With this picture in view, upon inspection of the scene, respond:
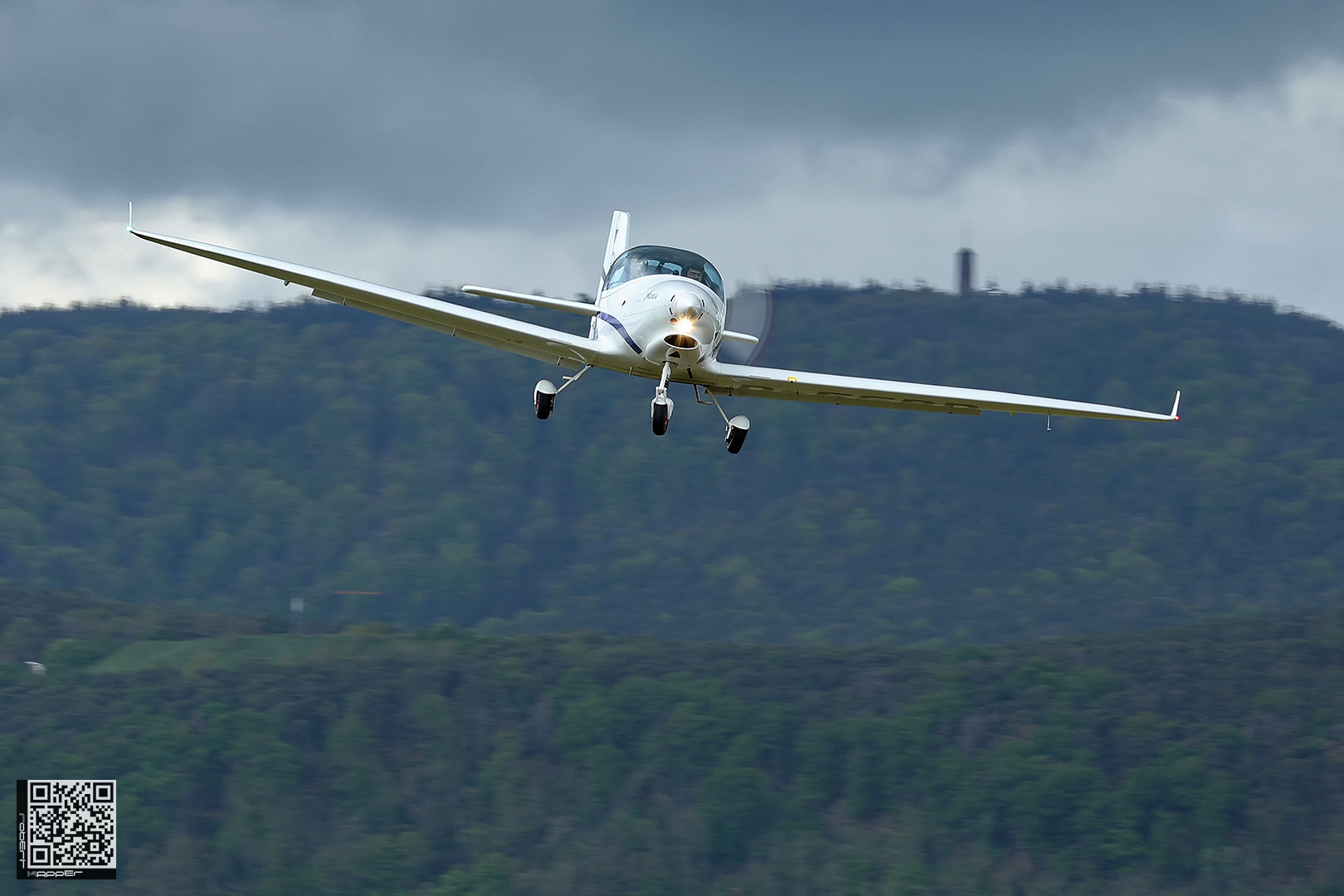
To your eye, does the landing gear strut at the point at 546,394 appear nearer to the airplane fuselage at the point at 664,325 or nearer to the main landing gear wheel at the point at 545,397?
the main landing gear wheel at the point at 545,397

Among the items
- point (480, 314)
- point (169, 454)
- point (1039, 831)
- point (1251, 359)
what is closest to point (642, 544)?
point (169, 454)

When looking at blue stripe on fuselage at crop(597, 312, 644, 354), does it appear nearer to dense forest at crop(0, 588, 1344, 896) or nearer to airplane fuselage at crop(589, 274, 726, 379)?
airplane fuselage at crop(589, 274, 726, 379)

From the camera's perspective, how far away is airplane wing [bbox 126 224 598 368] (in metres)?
24.5

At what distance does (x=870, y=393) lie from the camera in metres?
25.6

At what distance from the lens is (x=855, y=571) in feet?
546

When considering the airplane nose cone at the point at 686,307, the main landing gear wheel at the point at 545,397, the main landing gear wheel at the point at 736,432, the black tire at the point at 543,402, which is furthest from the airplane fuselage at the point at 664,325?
the black tire at the point at 543,402

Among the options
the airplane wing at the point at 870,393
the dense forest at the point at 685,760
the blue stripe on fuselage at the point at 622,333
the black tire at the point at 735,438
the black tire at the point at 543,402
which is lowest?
the dense forest at the point at 685,760

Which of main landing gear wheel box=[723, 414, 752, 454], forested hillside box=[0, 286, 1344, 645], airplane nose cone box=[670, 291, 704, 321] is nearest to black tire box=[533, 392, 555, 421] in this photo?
main landing gear wheel box=[723, 414, 752, 454]

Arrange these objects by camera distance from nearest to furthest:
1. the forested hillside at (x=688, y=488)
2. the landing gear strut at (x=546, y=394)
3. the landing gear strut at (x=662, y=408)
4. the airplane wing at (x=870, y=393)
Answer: the landing gear strut at (x=662, y=408) → the airplane wing at (x=870, y=393) → the landing gear strut at (x=546, y=394) → the forested hillside at (x=688, y=488)

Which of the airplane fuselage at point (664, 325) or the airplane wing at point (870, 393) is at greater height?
the airplane fuselage at point (664, 325)

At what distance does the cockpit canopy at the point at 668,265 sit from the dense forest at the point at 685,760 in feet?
280

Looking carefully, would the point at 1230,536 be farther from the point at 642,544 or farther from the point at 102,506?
the point at 102,506

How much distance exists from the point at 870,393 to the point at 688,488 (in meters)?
151

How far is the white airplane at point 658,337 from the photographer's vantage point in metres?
23.2
